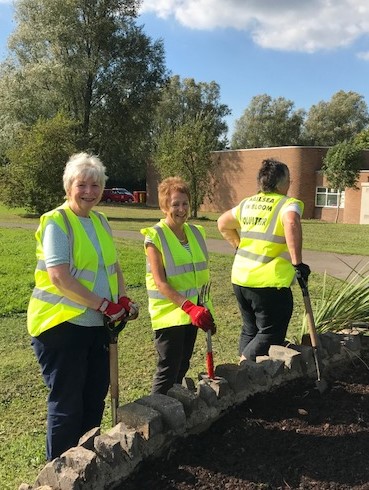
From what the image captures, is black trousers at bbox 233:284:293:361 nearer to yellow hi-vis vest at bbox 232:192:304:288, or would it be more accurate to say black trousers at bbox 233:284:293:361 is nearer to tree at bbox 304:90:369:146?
yellow hi-vis vest at bbox 232:192:304:288

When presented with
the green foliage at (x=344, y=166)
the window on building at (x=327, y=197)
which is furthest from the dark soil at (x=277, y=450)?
the window on building at (x=327, y=197)

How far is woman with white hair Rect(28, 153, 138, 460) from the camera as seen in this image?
2760 millimetres

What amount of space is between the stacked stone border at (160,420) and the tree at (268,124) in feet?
202

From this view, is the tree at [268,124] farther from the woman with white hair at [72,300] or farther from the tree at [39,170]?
the woman with white hair at [72,300]

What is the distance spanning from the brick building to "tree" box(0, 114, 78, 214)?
10.7 meters

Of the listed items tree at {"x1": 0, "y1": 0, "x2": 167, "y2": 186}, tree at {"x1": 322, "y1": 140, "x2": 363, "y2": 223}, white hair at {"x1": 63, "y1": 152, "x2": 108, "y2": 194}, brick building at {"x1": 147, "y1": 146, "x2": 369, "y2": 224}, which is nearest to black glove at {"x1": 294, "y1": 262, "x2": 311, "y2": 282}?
white hair at {"x1": 63, "y1": 152, "x2": 108, "y2": 194}

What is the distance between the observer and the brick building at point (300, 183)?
31.7 metres

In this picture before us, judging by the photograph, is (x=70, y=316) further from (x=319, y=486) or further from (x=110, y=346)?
(x=319, y=486)

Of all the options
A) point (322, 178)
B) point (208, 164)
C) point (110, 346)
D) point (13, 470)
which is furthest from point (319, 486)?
point (322, 178)

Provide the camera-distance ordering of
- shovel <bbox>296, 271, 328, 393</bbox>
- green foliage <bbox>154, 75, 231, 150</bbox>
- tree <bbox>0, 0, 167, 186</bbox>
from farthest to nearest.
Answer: green foliage <bbox>154, 75, 231, 150</bbox>, tree <bbox>0, 0, 167, 186</bbox>, shovel <bbox>296, 271, 328, 393</bbox>

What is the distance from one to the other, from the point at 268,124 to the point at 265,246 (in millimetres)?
61904

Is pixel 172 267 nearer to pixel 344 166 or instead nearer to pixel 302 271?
pixel 302 271

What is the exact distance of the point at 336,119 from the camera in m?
62.8

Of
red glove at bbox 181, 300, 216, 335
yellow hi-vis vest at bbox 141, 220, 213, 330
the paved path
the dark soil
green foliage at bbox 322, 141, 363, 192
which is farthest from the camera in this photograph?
green foliage at bbox 322, 141, 363, 192
